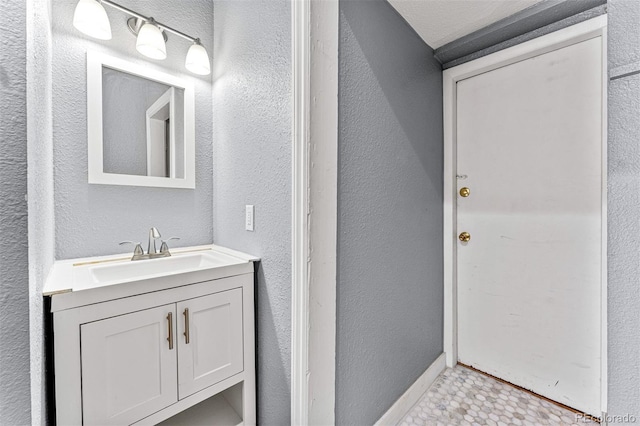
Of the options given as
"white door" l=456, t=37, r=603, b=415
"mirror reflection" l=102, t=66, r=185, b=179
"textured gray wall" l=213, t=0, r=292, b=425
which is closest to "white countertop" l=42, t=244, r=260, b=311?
"textured gray wall" l=213, t=0, r=292, b=425

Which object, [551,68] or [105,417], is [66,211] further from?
[551,68]

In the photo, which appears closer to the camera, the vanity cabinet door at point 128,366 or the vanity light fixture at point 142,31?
the vanity cabinet door at point 128,366

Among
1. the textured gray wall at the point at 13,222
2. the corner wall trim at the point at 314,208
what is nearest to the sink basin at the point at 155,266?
the corner wall trim at the point at 314,208

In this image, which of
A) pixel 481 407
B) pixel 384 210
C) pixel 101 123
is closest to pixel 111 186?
pixel 101 123

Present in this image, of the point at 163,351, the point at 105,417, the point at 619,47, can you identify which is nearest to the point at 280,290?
the point at 163,351

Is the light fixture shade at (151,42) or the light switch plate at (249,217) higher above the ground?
the light fixture shade at (151,42)

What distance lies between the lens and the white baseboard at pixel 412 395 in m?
1.34

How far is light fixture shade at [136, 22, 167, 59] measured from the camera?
1356 mm

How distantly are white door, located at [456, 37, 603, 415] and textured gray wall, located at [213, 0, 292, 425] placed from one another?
49.8 inches

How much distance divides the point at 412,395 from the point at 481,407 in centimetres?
36

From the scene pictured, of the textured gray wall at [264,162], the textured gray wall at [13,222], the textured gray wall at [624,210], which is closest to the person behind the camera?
the textured gray wall at [13,222]

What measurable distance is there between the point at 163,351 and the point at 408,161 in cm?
138

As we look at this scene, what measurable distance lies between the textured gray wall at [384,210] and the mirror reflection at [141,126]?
1.01 m

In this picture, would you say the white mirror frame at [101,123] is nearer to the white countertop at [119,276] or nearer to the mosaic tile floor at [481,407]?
the white countertop at [119,276]
